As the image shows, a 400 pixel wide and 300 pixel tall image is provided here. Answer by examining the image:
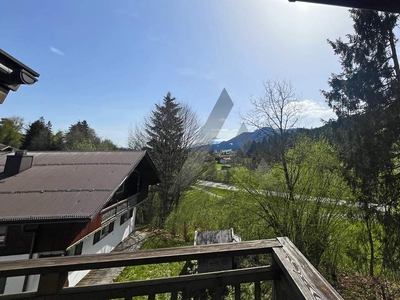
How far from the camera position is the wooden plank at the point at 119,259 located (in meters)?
0.86

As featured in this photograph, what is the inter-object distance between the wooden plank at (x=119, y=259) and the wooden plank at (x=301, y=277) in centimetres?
9

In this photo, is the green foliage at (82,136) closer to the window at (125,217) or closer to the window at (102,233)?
the window at (125,217)

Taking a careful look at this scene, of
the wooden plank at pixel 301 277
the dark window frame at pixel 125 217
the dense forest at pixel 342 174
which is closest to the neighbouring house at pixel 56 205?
the dark window frame at pixel 125 217

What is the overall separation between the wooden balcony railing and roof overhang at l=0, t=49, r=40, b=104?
60.4 inches

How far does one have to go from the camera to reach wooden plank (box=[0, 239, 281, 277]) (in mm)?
858

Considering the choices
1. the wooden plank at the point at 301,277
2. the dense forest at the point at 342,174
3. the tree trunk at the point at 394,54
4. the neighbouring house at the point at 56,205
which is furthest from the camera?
the tree trunk at the point at 394,54

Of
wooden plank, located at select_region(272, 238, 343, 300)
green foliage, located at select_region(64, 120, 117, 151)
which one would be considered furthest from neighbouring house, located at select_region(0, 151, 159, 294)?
green foliage, located at select_region(64, 120, 117, 151)

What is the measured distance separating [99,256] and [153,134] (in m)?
12.9

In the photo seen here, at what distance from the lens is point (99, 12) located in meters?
4.25

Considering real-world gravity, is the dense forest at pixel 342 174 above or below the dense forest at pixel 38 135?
below

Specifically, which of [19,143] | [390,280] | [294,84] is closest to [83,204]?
[294,84]

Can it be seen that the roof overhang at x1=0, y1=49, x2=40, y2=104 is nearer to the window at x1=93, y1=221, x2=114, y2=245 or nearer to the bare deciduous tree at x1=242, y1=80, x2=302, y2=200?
the window at x1=93, y1=221, x2=114, y2=245

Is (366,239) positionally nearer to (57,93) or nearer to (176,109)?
(176,109)

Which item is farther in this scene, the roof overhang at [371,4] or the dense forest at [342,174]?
the dense forest at [342,174]
